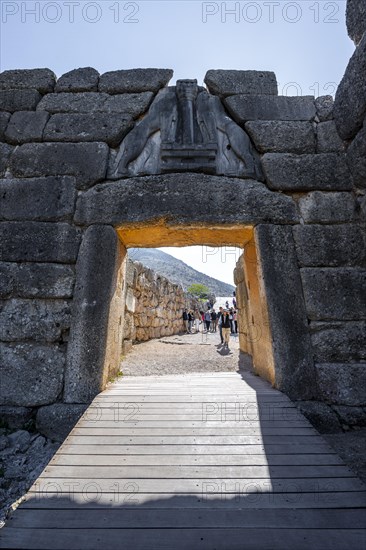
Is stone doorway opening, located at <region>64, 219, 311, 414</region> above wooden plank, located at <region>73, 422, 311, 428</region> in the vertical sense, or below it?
above

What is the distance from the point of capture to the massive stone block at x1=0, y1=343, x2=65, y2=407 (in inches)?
111

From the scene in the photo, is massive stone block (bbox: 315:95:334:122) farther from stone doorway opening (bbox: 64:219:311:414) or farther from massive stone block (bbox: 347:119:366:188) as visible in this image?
stone doorway opening (bbox: 64:219:311:414)

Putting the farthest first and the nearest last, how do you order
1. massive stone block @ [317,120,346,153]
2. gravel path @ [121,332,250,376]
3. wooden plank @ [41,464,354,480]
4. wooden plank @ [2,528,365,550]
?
gravel path @ [121,332,250,376] → massive stone block @ [317,120,346,153] → wooden plank @ [41,464,354,480] → wooden plank @ [2,528,365,550]

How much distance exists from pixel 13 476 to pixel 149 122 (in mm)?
3706

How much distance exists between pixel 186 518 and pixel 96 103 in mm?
4099

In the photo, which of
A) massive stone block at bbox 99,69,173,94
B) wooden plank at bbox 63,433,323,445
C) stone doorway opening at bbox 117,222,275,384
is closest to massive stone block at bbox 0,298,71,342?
stone doorway opening at bbox 117,222,275,384

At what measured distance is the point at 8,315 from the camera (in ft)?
A: 9.84

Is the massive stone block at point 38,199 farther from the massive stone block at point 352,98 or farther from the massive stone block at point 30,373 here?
the massive stone block at point 352,98

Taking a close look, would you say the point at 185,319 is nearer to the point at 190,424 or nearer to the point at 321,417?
the point at 321,417

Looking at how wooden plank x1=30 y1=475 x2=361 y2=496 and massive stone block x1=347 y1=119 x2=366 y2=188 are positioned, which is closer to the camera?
wooden plank x1=30 y1=475 x2=361 y2=496

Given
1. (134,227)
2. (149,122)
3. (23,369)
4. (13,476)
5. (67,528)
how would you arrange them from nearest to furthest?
(67,528) → (13,476) → (23,369) → (134,227) → (149,122)

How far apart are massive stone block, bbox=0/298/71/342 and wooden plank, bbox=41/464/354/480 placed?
1432 mm

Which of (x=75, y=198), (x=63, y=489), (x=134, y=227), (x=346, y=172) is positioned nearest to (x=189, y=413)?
(x=63, y=489)

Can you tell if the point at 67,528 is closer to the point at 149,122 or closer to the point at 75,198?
the point at 75,198
